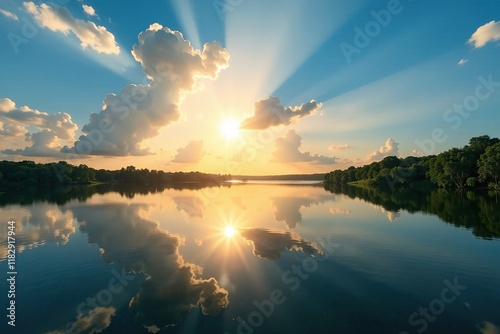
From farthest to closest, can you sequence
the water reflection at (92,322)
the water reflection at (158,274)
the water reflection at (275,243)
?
the water reflection at (275,243) → the water reflection at (158,274) → the water reflection at (92,322)

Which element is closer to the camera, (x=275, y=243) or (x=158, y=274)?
(x=158, y=274)

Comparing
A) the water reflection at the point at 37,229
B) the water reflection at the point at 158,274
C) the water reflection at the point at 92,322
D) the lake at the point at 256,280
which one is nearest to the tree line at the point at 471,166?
the lake at the point at 256,280

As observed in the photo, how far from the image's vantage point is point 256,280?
2131 centimetres

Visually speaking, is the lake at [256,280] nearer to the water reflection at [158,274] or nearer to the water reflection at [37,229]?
the water reflection at [158,274]

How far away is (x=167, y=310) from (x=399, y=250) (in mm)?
24615

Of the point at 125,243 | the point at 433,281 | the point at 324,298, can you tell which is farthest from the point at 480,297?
the point at 125,243

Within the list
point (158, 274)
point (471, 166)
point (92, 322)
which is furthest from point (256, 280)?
point (471, 166)

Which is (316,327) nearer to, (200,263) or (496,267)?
(200,263)

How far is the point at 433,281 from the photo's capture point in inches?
819

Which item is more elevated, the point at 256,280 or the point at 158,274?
the point at 158,274

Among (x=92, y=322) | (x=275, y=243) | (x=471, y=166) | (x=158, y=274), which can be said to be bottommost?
(x=92, y=322)

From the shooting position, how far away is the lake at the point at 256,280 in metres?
15.2

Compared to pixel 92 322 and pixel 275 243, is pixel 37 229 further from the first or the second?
pixel 275 243

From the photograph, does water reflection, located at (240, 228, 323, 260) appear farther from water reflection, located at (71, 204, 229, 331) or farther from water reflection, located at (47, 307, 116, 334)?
water reflection, located at (47, 307, 116, 334)
